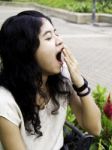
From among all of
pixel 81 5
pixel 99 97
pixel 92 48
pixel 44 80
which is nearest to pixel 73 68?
pixel 44 80

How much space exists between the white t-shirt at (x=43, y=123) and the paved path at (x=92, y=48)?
4.53 m

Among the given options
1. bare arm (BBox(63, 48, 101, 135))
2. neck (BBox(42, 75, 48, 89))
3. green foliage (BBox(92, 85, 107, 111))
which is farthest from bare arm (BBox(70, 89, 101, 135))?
green foliage (BBox(92, 85, 107, 111))

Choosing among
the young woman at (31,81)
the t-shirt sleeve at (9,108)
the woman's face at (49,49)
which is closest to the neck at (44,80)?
the young woman at (31,81)

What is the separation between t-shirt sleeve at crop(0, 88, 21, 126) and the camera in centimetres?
212

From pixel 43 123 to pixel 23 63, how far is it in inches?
13.4

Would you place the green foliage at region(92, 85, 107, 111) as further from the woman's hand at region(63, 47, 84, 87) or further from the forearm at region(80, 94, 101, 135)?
the woman's hand at region(63, 47, 84, 87)

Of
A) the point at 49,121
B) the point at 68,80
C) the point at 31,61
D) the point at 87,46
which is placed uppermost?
the point at 31,61

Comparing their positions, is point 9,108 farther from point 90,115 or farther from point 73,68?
point 90,115

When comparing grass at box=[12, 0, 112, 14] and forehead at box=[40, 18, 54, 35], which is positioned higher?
forehead at box=[40, 18, 54, 35]

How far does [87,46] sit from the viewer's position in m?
10.4

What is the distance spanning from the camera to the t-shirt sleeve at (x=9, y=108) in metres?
2.12

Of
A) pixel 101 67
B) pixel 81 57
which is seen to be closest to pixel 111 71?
pixel 101 67

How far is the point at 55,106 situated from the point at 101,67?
6147mm

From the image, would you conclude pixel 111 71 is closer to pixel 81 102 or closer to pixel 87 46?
pixel 87 46
